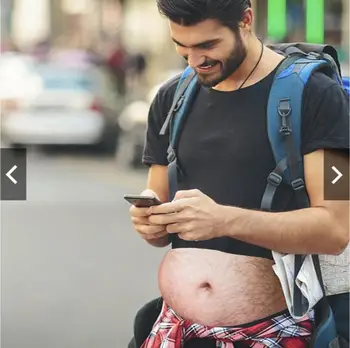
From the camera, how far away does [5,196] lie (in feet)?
13.7

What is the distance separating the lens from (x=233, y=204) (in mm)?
2625

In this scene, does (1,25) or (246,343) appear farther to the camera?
(1,25)

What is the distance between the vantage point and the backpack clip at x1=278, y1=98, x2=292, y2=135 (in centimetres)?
251

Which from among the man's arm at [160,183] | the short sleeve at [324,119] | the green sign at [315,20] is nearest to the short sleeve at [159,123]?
the man's arm at [160,183]

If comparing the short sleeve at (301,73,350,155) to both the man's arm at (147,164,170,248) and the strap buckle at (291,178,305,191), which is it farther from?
the man's arm at (147,164,170,248)

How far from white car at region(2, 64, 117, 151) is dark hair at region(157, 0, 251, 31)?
1502 cm

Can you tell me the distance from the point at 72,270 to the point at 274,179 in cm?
595

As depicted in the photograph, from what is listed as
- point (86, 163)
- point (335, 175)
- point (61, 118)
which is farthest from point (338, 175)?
point (61, 118)

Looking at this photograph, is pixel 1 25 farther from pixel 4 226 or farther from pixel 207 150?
pixel 207 150

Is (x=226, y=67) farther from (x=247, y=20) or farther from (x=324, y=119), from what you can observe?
(x=324, y=119)

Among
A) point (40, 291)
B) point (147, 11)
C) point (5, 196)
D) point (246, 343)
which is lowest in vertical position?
point (40, 291)

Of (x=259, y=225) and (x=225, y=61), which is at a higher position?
(x=225, y=61)

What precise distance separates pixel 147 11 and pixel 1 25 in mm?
9047

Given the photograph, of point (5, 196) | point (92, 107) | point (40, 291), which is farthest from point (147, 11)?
point (5, 196)
